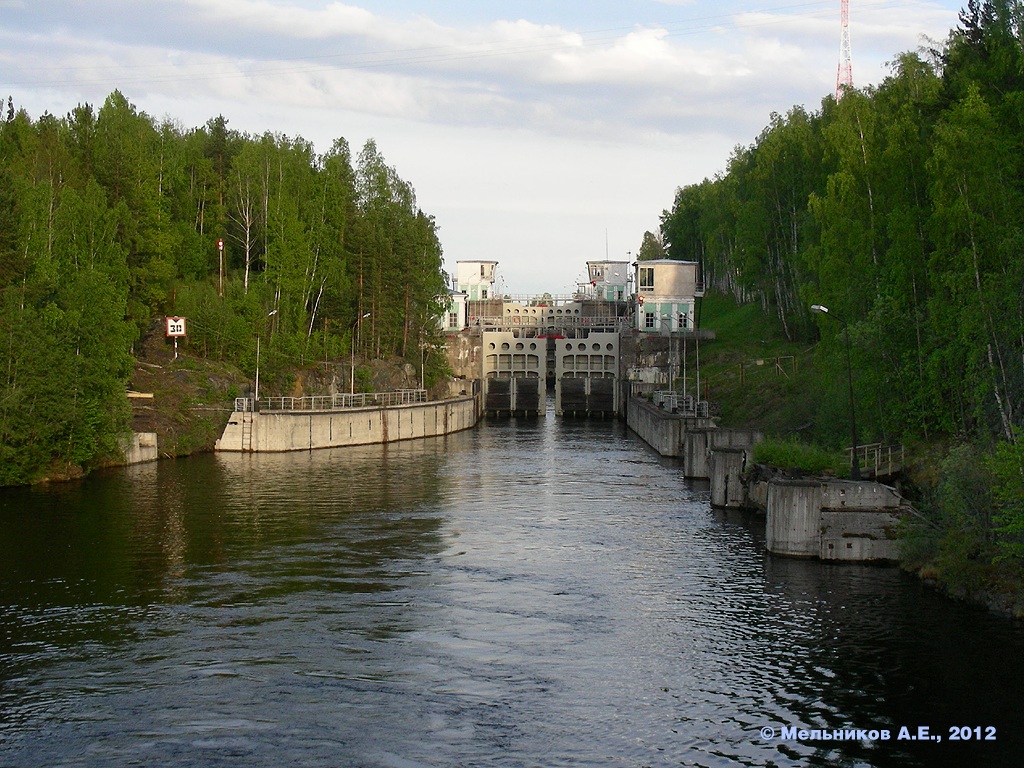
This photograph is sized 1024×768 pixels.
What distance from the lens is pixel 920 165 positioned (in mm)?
47188

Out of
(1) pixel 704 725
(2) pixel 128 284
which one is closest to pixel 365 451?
(2) pixel 128 284

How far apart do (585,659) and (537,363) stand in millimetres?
92410

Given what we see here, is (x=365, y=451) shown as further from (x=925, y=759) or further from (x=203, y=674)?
(x=925, y=759)

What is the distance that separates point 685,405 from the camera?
79875 millimetres

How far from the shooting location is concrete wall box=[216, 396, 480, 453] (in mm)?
71500

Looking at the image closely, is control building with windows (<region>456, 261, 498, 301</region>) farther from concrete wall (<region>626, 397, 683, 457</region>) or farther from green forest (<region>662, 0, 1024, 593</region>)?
green forest (<region>662, 0, 1024, 593</region>)

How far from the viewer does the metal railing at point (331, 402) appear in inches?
2899

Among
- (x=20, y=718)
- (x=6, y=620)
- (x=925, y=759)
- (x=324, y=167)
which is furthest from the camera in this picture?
(x=324, y=167)

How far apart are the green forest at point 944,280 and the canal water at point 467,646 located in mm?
3803

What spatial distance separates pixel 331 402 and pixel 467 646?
178ft

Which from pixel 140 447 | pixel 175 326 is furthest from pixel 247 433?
pixel 175 326

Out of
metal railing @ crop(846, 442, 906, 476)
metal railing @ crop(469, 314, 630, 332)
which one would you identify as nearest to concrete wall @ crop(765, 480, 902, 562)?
metal railing @ crop(846, 442, 906, 476)

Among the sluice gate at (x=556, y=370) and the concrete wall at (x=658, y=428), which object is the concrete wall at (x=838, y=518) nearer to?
the concrete wall at (x=658, y=428)

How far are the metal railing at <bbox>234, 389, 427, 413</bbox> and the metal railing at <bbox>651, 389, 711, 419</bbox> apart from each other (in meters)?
19.7
